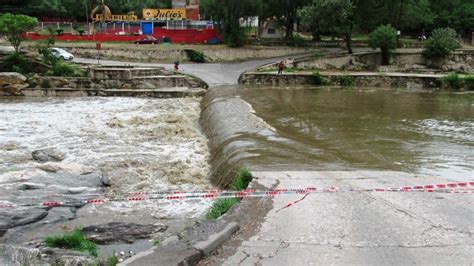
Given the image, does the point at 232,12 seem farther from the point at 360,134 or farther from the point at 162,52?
the point at 360,134

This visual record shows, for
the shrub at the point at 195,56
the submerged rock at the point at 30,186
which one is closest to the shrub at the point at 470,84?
the shrub at the point at 195,56

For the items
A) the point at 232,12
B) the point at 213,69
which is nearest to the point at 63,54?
the point at 213,69

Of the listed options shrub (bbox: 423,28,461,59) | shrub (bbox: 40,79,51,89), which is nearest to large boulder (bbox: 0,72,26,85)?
shrub (bbox: 40,79,51,89)

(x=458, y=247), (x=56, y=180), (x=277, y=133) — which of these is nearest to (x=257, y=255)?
(x=458, y=247)

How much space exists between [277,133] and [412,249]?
34.0 feet

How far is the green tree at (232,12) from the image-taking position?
4894 centimetres

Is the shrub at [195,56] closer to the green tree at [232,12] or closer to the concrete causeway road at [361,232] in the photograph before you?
the green tree at [232,12]

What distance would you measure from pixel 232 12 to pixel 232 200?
139ft

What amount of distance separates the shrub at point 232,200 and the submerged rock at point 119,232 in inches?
40.1

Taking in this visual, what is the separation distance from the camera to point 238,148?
47.6 ft

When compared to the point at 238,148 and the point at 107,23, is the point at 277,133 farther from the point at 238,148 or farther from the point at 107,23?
the point at 107,23

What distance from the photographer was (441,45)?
4900 cm

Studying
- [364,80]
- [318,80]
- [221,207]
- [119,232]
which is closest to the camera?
[119,232]

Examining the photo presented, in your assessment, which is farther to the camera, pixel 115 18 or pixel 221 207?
pixel 115 18
